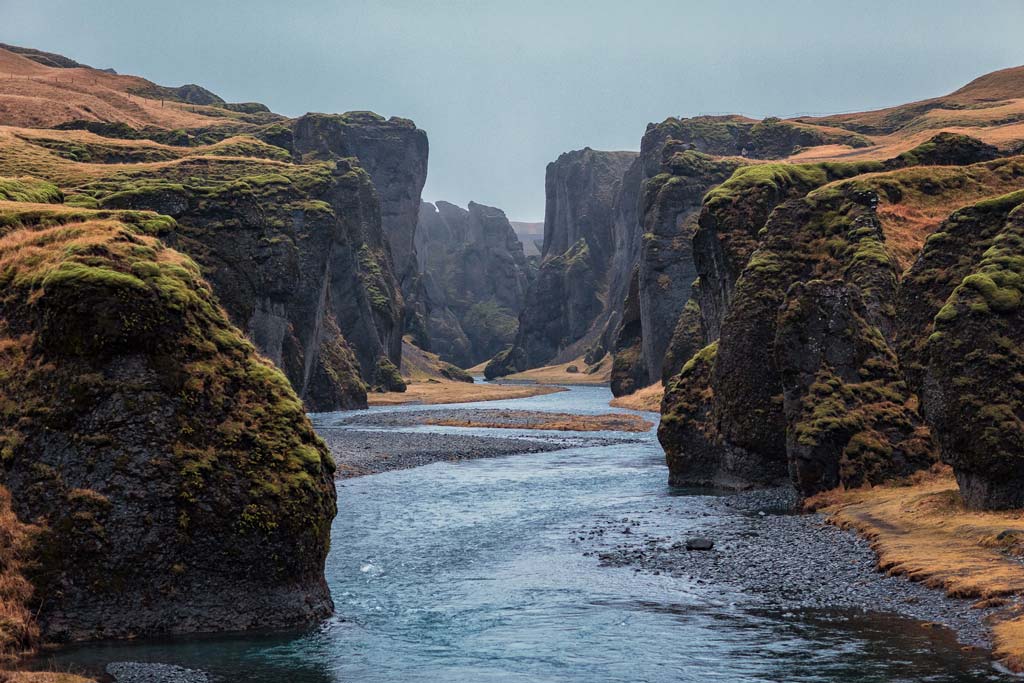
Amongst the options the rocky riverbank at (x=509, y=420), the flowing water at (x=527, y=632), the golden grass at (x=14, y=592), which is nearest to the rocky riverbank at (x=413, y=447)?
the rocky riverbank at (x=509, y=420)

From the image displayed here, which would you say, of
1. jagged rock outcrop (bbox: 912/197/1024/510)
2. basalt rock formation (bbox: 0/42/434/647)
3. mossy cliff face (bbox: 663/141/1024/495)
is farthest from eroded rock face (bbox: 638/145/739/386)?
basalt rock formation (bbox: 0/42/434/647)

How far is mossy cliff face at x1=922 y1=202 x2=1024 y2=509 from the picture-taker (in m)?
34.1

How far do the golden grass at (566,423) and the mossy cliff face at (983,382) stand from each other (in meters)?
67.9

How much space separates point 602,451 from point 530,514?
3371cm

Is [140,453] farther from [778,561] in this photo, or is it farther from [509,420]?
[509,420]

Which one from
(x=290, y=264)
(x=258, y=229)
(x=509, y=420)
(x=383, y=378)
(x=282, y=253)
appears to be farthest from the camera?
(x=383, y=378)

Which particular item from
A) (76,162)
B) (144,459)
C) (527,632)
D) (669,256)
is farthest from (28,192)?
(669,256)

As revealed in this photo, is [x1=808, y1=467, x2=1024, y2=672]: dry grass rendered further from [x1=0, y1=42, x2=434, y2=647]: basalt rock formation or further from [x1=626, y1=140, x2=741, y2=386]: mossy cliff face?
[x1=626, y1=140, x2=741, y2=386]: mossy cliff face

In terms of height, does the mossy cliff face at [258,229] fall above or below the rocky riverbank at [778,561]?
above

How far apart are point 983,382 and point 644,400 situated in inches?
4774

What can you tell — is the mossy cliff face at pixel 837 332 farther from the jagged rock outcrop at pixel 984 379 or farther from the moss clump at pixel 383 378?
the moss clump at pixel 383 378

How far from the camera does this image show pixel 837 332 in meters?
48.8

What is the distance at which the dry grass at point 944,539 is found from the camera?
2658cm

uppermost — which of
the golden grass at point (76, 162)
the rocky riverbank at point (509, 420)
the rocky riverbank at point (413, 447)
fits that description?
the golden grass at point (76, 162)
